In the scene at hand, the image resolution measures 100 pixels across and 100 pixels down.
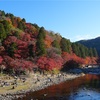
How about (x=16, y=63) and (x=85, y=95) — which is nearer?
(x=85, y=95)

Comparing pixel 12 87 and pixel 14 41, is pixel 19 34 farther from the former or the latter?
pixel 12 87

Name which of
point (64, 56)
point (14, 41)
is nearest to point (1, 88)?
point (14, 41)

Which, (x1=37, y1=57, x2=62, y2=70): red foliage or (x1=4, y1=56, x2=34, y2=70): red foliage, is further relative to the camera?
(x1=37, y1=57, x2=62, y2=70): red foliage

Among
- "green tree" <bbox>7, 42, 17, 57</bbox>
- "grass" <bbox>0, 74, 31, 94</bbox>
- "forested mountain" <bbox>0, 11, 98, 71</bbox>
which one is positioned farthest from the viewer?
"green tree" <bbox>7, 42, 17, 57</bbox>

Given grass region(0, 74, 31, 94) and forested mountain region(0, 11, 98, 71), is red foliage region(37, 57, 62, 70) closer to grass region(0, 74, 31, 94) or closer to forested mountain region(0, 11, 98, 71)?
forested mountain region(0, 11, 98, 71)

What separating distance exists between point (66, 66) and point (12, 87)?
1938 inches

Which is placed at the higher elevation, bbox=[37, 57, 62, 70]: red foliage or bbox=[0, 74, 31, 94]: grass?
bbox=[37, 57, 62, 70]: red foliage

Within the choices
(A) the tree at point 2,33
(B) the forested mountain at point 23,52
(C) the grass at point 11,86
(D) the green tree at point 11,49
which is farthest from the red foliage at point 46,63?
(C) the grass at point 11,86

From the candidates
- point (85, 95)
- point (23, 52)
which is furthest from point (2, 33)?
point (85, 95)

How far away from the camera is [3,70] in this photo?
187 ft

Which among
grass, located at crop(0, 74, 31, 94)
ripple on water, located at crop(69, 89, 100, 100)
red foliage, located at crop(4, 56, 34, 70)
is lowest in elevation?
ripple on water, located at crop(69, 89, 100, 100)

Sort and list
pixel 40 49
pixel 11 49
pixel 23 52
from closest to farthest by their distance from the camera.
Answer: pixel 11 49 → pixel 23 52 → pixel 40 49

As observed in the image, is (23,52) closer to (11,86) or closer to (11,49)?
(11,49)

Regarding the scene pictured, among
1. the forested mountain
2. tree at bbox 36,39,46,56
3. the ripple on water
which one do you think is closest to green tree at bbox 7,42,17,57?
the forested mountain
